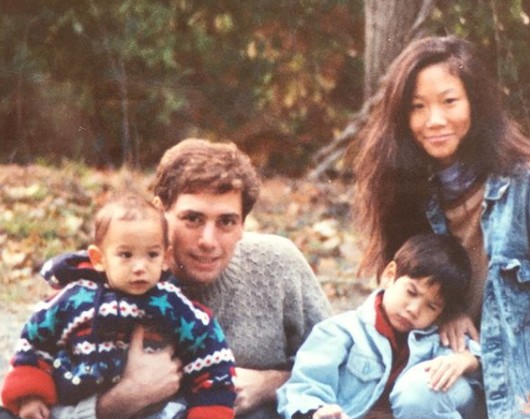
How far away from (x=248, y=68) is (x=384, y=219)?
1.35 ft

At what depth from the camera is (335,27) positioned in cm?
183

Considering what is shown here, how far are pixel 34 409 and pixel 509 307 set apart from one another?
0.68 meters

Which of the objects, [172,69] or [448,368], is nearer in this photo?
[448,368]

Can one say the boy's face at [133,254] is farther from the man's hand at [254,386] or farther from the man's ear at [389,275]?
the man's ear at [389,275]

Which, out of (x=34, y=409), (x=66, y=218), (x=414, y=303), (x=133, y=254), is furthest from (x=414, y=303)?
(x=66, y=218)

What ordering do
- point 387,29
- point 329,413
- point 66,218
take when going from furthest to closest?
point 66,218 → point 387,29 → point 329,413

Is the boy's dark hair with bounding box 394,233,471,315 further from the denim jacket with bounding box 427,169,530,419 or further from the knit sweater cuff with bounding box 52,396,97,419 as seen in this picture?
the knit sweater cuff with bounding box 52,396,97,419

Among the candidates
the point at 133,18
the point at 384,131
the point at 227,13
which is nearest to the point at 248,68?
the point at 227,13

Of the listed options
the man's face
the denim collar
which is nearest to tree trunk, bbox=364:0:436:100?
the denim collar

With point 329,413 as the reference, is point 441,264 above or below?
above

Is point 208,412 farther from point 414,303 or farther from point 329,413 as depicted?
point 414,303

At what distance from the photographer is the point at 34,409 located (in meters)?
1.42

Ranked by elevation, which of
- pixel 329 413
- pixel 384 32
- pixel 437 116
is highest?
pixel 384 32

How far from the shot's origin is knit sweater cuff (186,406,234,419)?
143 cm
